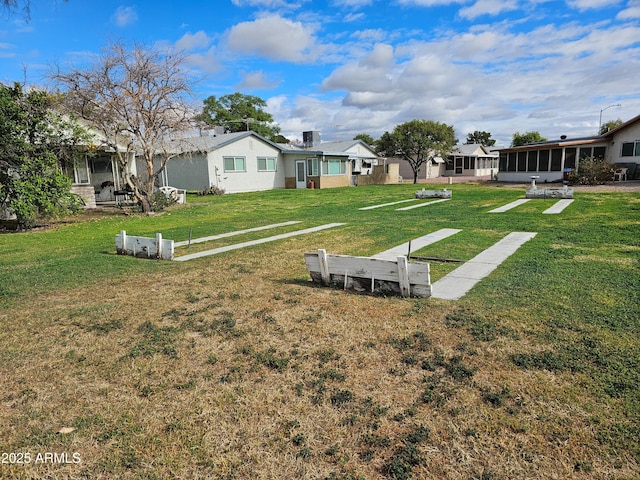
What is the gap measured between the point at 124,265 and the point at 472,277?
5847 millimetres

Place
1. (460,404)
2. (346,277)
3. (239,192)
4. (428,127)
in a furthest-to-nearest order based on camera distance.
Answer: (428,127)
(239,192)
(346,277)
(460,404)

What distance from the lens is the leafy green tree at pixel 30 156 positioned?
11.2 meters

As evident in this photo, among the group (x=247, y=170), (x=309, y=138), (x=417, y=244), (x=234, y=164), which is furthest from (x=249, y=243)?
(x=309, y=138)

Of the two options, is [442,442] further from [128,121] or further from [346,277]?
[128,121]

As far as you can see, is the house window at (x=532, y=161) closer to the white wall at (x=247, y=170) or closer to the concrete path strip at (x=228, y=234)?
the white wall at (x=247, y=170)

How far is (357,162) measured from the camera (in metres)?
36.7

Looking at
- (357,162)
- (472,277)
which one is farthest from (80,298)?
(357,162)

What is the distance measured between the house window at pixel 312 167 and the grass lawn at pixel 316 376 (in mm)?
Result: 23685

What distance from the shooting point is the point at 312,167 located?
97.3 feet

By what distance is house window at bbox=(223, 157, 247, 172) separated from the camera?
1030 inches

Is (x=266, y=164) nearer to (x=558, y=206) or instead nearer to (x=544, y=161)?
(x=558, y=206)

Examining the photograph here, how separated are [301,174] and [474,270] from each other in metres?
24.7

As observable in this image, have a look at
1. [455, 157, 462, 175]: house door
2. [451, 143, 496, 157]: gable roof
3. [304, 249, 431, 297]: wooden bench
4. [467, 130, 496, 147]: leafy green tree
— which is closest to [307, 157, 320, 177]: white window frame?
[304, 249, 431, 297]: wooden bench

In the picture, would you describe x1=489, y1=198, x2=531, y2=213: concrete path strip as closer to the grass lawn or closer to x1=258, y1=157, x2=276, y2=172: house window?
the grass lawn
